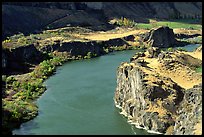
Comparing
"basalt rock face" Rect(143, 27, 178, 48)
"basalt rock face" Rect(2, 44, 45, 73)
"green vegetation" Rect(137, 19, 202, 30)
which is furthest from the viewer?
"green vegetation" Rect(137, 19, 202, 30)

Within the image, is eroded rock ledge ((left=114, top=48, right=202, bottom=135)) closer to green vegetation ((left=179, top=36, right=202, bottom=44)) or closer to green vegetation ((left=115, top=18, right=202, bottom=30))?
green vegetation ((left=179, top=36, right=202, bottom=44))

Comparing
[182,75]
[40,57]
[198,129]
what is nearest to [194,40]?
[40,57]

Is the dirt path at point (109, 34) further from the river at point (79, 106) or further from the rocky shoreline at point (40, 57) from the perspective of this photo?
the river at point (79, 106)

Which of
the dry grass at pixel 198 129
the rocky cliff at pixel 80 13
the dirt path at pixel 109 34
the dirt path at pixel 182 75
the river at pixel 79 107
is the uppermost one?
the rocky cliff at pixel 80 13

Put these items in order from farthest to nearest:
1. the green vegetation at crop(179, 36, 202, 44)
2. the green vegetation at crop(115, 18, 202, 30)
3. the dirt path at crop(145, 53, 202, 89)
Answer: the green vegetation at crop(115, 18, 202, 30) < the green vegetation at crop(179, 36, 202, 44) < the dirt path at crop(145, 53, 202, 89)

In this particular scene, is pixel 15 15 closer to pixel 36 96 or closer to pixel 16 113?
pixel 36 96

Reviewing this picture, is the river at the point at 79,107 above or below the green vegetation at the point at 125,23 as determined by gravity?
below

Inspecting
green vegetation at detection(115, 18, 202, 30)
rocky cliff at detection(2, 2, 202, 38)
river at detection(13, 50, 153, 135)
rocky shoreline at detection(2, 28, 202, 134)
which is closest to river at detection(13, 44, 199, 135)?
river at detection(13, 50, 153, 135)

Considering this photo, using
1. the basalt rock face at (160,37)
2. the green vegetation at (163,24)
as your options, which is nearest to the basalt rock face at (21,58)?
the basalt rock face at (160,37)
